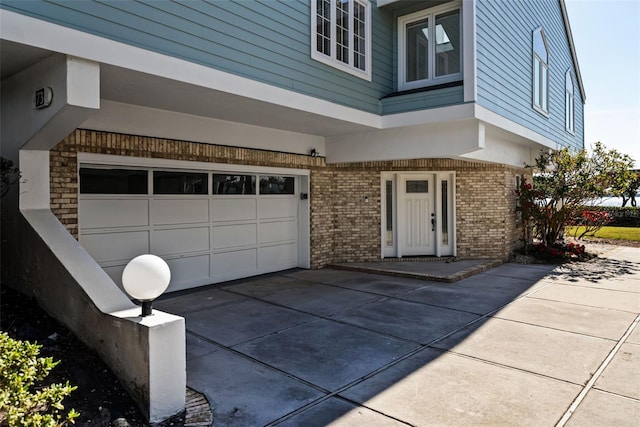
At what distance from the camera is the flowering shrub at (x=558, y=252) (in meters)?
11.2

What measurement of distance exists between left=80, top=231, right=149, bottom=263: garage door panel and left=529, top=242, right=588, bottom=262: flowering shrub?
32.3 ft

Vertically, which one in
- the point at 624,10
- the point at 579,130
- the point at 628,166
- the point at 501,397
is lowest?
the point at 501,397

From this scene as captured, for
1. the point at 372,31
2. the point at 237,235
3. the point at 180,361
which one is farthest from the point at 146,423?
the point at 372,31

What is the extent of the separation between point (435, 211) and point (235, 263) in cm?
547

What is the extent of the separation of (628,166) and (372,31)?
8117 millimetres

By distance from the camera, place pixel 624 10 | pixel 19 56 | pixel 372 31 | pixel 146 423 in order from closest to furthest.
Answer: pixel 146 423
pixel 19 56
pixel 372 31
pixel 624 10

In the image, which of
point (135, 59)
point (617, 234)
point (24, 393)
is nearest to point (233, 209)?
point (135, 59)

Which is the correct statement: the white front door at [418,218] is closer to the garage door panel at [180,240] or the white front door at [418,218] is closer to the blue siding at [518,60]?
the blue siding at [518,60]

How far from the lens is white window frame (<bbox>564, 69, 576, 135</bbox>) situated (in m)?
14.8

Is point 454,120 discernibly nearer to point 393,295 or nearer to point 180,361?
point 393,295

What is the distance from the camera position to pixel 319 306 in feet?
21.9

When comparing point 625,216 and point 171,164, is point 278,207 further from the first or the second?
point 625,216

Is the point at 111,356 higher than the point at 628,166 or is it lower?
lower

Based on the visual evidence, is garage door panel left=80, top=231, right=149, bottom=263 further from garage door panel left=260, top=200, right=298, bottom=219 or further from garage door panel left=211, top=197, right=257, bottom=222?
garage door panel left=260, top=200, right=298, bottom=219
